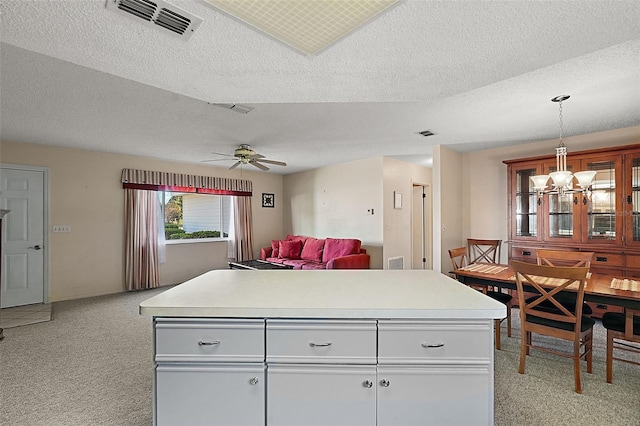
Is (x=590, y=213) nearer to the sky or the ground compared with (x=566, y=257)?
nearer to the sky

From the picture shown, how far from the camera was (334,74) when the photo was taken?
170 cm

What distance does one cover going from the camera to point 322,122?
3486 millimetres

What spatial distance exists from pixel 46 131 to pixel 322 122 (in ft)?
11.4

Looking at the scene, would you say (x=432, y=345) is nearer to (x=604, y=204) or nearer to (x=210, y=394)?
(x=210, y=394)

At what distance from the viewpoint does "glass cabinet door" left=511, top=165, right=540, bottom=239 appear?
4.07 metres

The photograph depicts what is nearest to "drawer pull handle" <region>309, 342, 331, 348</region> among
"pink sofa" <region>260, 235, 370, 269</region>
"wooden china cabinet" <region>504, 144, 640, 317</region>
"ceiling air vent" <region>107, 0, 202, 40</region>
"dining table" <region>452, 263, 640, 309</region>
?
"ceiling air vent" <region>107, 0, 202, 40</region>

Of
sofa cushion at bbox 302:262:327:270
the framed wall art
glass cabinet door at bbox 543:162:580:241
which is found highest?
the framed wall art

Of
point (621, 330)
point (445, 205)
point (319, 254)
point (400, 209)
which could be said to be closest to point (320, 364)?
point (621, 330)

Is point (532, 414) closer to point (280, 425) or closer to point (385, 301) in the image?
Answer: point (385, 301)

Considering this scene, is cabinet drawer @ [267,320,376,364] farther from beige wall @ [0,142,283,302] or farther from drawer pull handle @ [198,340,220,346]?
beige wall @ [0,142,283,302]

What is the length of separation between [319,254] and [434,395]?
14.6 ft

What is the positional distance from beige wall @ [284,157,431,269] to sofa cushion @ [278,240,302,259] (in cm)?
63

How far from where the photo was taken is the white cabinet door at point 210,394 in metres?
1.41

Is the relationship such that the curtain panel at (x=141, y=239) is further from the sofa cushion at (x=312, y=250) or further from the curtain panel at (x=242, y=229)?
the sofa cushion at (x=312, y=250)
